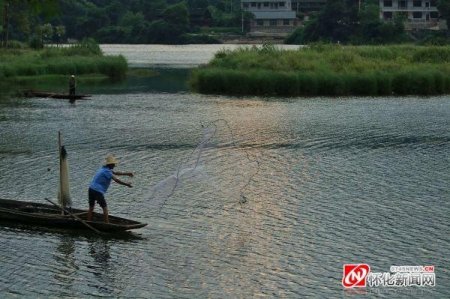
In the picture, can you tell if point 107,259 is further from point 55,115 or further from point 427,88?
point 427,88

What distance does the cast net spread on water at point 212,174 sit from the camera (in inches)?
1102

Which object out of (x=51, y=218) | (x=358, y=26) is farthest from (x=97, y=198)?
(x=358, y=26)

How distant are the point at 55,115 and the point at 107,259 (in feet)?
107

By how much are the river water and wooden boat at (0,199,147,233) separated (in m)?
0.32

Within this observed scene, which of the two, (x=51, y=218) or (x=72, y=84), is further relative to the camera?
(x=72, y=84)

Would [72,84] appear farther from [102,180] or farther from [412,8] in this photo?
[412,8]

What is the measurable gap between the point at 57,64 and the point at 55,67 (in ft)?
2.93

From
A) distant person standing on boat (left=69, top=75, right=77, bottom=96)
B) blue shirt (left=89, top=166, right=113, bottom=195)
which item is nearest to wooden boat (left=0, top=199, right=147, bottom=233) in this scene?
blue shirt (left=89, top=166, right=113, bottom=195)

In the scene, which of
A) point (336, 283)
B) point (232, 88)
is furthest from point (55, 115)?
point (336, 283)

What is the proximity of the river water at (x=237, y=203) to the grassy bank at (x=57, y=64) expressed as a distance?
87.7 feet

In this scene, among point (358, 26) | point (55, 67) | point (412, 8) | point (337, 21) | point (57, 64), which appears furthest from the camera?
point (412, 8)

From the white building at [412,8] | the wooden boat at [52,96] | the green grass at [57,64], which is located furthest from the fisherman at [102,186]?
the white building at [412,8]

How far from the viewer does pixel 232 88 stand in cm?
6850

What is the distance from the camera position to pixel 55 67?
81188 mm
